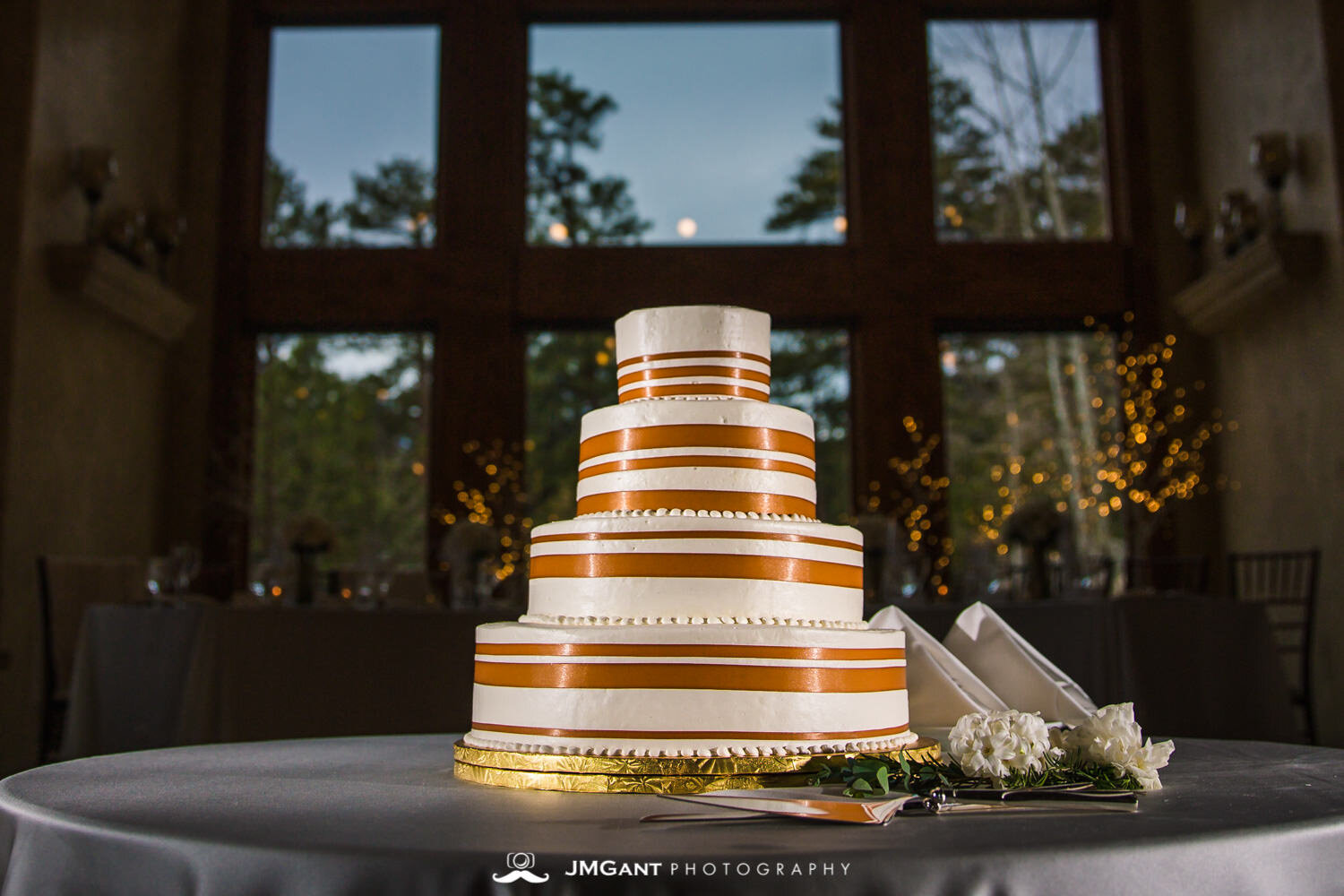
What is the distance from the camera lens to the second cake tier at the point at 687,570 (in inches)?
53.2

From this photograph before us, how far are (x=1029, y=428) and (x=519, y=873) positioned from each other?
279 inches

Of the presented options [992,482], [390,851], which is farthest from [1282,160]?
[390,851]

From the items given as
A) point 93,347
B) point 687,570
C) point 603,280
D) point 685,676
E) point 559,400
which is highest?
point 603,280

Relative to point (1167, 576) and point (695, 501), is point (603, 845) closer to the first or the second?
point (695, 501)

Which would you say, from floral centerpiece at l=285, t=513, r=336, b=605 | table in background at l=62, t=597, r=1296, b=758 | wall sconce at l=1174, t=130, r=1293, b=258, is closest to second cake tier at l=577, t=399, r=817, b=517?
table in background at l=62, t=597, r=1296, b=758

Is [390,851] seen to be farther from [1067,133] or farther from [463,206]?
[1067,133]

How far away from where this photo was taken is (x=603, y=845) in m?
0.79

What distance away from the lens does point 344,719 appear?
334 cm

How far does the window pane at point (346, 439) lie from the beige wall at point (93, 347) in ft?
1.43

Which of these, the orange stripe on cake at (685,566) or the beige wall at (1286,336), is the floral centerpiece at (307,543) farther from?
the beige wall at (1286,336)

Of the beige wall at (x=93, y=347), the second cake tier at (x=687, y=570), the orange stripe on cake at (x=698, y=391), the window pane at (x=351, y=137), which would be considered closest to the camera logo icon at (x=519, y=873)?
the second cake tier at (x=687, y=570)

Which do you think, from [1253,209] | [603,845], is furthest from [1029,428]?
[603,845]

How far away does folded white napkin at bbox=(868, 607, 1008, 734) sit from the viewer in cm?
145

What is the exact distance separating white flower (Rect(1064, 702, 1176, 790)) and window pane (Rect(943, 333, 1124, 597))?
625 cm
